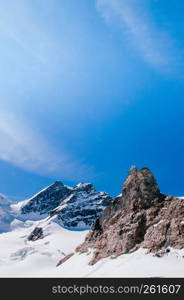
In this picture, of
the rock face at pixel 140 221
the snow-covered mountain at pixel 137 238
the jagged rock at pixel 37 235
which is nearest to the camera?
the snow-covered mountain at pixel 137 238

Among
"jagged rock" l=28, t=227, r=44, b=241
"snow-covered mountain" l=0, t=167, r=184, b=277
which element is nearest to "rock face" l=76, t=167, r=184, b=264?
"snow-covered mountain" l=0, t=167, r=184, b=277

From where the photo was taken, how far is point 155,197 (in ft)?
208

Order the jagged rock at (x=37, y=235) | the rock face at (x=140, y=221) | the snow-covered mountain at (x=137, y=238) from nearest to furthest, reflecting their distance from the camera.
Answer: the snow-covered mountain at (x=137, y=238), the rock face at (x=140, y=221), the jagged rock at (x=37, y=235)

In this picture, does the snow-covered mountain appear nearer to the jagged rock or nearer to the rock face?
the rock face

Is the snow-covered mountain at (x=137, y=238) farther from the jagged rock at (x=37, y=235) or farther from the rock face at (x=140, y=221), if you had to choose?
the jagged rock at (x=37, y=235)

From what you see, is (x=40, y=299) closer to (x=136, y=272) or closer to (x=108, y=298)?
(x=108, y=298)

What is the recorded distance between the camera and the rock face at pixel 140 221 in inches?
2078

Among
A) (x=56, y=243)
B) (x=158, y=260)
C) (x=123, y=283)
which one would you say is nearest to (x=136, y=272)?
(x=158, y=260)

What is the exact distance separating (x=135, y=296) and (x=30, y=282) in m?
8.15

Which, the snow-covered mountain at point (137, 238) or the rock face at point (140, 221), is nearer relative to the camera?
the snow-covered mountain at point (137, 238)

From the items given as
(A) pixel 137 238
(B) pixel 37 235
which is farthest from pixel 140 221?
(B) pixel 37 235

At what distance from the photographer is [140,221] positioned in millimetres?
60188

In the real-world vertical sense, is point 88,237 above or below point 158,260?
above

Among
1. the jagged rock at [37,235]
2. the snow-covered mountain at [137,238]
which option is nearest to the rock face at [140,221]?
the snow-covered mountain at [137,238]
